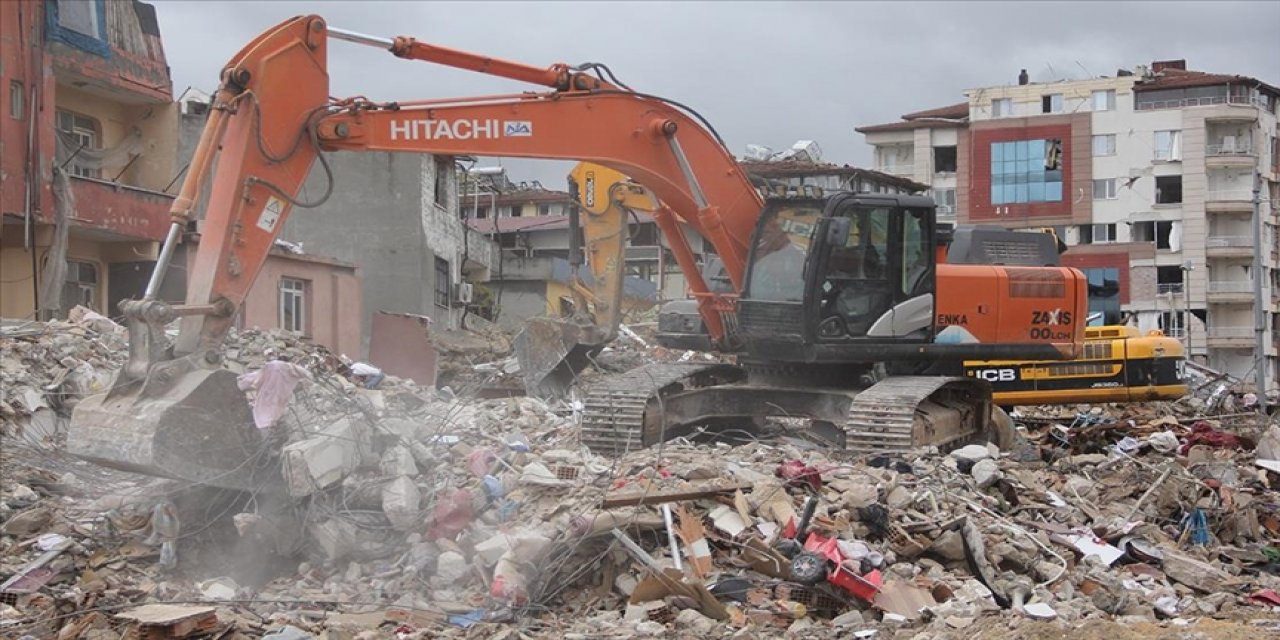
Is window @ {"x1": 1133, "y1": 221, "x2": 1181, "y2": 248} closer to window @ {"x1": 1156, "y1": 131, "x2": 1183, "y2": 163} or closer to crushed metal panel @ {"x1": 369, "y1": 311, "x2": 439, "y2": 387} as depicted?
window @ {"x1": 1156, "y1": 131, "x2": 1183, "y2": 163}

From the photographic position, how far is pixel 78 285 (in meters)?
24.3

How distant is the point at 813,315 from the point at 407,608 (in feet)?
15.5

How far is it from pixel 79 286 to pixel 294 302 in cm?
377

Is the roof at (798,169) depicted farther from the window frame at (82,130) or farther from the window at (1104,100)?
the window frame at (82,130)

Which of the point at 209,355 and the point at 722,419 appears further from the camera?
the point at 722,419

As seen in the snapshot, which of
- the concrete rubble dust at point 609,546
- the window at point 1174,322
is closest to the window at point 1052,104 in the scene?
the window at point 1174,322

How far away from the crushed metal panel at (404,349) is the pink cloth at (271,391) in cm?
1185

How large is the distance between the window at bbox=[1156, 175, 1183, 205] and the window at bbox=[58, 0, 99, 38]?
44.7 metres

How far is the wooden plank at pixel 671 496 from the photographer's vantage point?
7.82 meters

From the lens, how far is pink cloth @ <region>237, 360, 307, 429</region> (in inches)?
323

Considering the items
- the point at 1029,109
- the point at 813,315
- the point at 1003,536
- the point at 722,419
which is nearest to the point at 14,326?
the point at 722,419

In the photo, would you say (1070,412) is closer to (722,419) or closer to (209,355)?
(722,419)

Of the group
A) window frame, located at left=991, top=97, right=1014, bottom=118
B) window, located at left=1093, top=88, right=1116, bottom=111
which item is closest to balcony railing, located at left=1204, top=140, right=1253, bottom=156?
window, located at left=1093, top=88, right=1116, bottom=111

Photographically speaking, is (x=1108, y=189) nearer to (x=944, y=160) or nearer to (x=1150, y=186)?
(x=1150, y=186)
